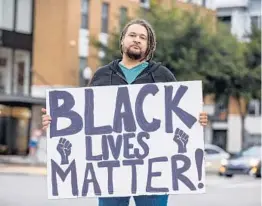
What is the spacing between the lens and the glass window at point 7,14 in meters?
39.8

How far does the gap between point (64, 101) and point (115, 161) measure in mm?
541

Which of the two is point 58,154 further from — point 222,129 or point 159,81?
point 222,129

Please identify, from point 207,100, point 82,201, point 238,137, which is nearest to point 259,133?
point 238,137

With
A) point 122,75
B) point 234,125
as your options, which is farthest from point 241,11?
point 122,75

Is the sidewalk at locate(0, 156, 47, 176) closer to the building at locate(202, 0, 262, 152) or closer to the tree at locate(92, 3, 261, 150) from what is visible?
the tree at locate(92, 3, 261, 150)

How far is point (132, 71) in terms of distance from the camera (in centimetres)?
539

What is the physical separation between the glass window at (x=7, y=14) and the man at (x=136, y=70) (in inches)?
1380

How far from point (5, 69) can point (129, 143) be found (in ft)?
118

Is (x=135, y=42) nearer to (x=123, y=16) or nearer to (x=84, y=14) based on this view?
(x=84, y=14)

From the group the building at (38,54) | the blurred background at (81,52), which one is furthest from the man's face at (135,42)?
the building at (38,54)

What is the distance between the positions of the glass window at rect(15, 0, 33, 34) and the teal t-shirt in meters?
35.9

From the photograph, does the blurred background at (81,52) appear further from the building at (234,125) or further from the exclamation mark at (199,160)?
the exclamation mark at (199,160)

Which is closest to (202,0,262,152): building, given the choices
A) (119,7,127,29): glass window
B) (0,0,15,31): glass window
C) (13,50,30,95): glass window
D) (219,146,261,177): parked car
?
(119,7,127,29): glass window

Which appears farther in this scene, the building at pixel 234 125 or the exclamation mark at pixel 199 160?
the building at pixel 234 125
